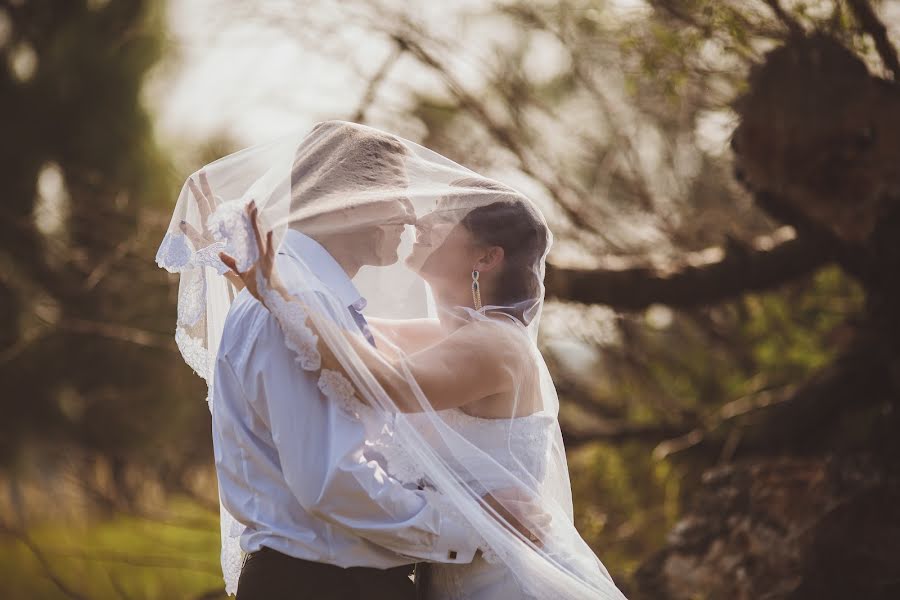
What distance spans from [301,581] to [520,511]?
0.63m

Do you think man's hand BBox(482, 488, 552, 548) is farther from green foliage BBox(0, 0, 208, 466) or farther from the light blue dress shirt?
green foliage BBox(0, 0, 208, 466)

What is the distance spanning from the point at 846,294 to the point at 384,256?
20.6 ft

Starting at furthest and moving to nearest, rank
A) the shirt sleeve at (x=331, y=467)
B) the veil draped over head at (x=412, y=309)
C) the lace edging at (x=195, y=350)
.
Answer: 1. the lace edging at (x=195, y=350)
2. the veil draped over head at (x=412, y=309)
3. the shirt sleeve at (x=331, y=467)

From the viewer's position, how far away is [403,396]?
2139 mm

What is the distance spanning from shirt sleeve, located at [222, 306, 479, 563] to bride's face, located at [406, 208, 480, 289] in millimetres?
508

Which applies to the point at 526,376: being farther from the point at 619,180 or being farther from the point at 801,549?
the point at 619,180

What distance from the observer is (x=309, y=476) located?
1979mm

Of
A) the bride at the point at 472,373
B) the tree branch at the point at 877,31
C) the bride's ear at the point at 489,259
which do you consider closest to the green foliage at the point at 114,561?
the bride at the point at 472,373

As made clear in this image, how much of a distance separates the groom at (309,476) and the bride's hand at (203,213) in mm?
284

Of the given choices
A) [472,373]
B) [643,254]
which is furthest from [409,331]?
[643,254]

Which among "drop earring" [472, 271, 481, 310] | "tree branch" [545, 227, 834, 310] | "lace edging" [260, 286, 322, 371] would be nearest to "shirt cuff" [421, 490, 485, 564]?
"lace edging" [260, 286, 322, 371]

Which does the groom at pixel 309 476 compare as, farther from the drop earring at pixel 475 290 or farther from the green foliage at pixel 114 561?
the green foliage at pixel 114 561

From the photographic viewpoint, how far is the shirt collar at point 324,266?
2.13 meters

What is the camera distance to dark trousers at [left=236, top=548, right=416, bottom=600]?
6.66 ft
